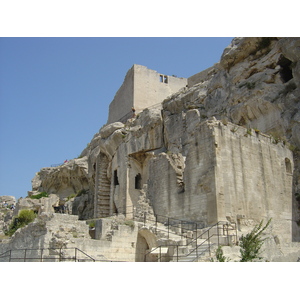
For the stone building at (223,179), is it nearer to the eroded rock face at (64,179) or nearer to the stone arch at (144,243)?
the stone arch at (144,243)

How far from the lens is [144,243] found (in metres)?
17.8

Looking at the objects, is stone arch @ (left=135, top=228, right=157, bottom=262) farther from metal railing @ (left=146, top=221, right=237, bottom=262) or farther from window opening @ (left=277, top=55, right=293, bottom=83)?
window opening @ (left=277, top=55, right=293, bottom=83)

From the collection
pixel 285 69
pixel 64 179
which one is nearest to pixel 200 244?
pixel 285 69

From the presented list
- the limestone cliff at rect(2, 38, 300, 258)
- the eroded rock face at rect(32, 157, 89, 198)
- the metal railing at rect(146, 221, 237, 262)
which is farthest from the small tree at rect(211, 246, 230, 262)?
the eroded rock face at rect(32, 157, 89, 198)

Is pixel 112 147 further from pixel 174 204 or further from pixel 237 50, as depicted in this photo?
pixel 174 204

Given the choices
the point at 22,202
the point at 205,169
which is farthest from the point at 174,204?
the point at 22,202

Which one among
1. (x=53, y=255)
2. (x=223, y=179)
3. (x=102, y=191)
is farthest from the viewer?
(x=102, y=191)

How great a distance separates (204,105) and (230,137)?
35.2 ft

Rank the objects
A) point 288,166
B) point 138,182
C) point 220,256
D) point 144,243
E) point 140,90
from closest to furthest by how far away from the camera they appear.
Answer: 1. point 220,256
2. point 144,243
3. point 288,166
4. point 138,182
5. point 140,90

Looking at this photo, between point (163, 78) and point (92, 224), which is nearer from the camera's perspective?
point (92, 224)

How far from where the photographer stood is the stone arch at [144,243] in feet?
56.2

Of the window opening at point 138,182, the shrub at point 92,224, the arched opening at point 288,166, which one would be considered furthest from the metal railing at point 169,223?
the window opening at point 138,182

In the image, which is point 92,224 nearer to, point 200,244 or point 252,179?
point 200,244

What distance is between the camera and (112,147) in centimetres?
3284
